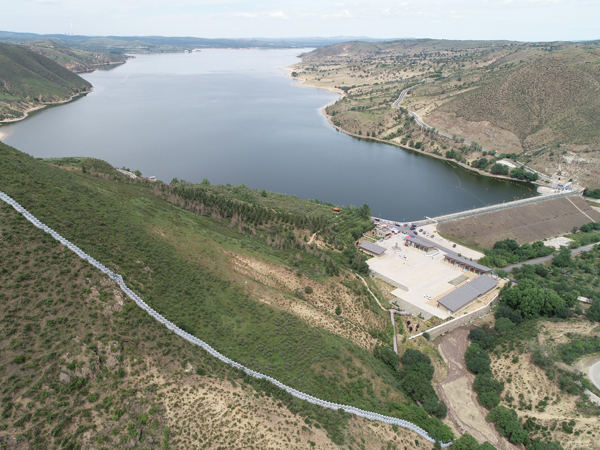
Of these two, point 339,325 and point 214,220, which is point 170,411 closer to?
point 339,325

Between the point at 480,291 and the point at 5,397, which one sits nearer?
the point at 5,397

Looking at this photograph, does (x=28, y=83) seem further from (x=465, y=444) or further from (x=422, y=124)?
(x=465, y=444)

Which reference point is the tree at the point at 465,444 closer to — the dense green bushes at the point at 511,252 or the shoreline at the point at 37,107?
the dense green bushes at the point at 511,252

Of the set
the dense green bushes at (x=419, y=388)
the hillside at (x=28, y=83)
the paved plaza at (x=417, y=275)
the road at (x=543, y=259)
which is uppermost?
the hillside at (x=28, y=83)

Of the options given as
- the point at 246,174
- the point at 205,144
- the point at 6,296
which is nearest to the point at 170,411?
the point at 6,296

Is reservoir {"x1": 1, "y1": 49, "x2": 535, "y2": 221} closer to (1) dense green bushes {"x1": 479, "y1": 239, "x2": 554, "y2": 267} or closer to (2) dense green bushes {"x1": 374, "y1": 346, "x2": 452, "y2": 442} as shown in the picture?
(1) dense green bushes {"x1": 479, "y1": 239, "x2": 554, "y2": 267}

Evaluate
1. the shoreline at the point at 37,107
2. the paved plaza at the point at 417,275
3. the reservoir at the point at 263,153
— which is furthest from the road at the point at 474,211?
the shoreline at the point at 37,107
